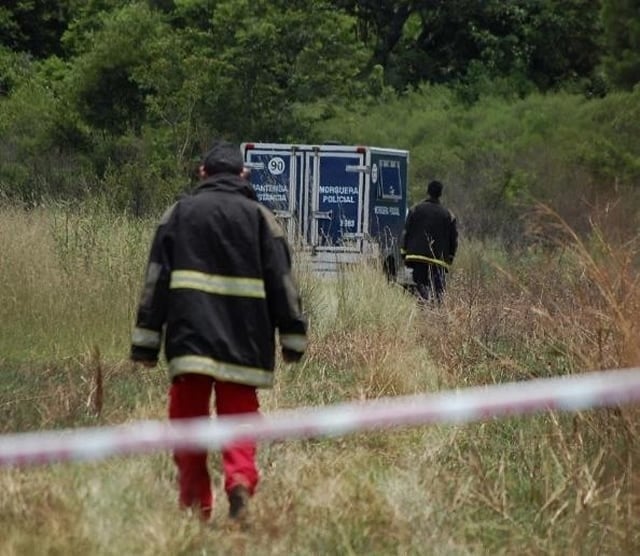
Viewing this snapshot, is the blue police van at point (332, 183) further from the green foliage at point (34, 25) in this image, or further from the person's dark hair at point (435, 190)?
the green foliage at point (34, 25)

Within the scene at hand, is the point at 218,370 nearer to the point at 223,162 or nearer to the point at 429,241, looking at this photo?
the point at 223,162

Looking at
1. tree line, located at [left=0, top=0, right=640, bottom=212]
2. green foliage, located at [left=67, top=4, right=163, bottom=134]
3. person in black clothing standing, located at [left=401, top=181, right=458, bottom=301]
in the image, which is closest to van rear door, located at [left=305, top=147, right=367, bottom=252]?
tree line, located at [left=0, top=0, right=640, bottom=212]

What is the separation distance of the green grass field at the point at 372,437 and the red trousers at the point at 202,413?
131 mm

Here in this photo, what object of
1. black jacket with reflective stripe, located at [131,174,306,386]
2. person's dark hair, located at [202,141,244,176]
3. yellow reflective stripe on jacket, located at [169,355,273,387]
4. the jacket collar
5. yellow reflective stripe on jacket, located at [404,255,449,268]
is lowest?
yellow reflective stripe on jacket, located at [404,255,449,268]

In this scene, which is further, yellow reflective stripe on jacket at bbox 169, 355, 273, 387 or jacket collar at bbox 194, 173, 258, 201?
jacket collar at bbox 194, 173, 258, 201

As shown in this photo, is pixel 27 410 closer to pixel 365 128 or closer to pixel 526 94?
pixel 365 128

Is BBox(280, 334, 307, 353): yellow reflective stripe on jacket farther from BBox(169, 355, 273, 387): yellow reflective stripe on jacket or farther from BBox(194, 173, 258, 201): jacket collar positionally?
BBox(194, 173, 258, 201): jacket collar

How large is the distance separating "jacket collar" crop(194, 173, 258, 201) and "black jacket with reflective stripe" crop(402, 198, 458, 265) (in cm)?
812

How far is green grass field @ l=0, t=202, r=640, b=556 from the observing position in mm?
5750

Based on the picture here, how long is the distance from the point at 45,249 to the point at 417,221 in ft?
13.9

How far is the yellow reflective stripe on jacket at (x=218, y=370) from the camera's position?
6.09 m

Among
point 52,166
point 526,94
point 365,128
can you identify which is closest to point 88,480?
point 52,166

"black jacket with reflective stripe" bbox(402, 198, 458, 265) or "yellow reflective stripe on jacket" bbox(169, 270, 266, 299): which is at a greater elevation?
"yellow reflective stripe on jacket" bbox(169, 270, 266, 299)

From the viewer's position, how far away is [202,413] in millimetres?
6316
